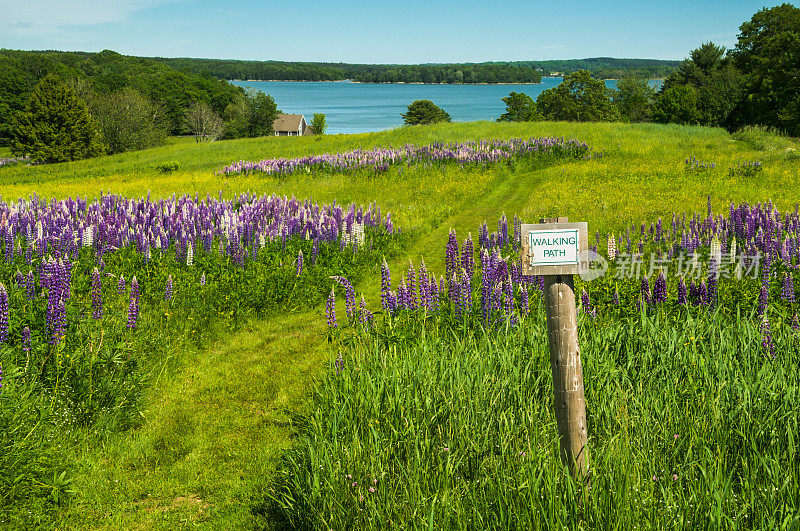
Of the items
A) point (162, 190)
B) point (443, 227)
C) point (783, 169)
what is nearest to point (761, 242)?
point (443, 227)

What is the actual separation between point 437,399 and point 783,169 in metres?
22.1

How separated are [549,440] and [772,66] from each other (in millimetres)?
67476

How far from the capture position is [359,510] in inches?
169

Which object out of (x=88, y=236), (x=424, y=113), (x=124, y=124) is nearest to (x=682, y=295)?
(x=88, y=236)

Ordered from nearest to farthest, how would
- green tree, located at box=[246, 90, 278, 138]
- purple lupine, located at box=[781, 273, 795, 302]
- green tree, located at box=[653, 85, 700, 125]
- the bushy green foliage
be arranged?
1. purple lupine, located at box=[781, 273, 795, 302]
2. green tree, located at box=[653, 85, 700, 125]
3. the bushy green foliage
4. green tree, located at box=[246, 90, 278, 138]

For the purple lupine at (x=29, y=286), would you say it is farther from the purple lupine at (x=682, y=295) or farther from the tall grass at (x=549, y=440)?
the purple lupine at (x=682, y=295)

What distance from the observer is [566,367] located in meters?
4.34

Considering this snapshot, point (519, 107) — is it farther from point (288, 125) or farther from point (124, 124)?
point (124, 124)

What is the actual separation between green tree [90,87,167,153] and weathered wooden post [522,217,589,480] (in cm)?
8426

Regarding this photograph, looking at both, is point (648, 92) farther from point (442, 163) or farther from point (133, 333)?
point (133, 333)

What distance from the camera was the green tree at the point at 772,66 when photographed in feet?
175

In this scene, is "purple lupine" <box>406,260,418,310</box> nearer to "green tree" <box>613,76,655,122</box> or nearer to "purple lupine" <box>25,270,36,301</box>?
"purple lupine" <box>25,270,36,301</box>

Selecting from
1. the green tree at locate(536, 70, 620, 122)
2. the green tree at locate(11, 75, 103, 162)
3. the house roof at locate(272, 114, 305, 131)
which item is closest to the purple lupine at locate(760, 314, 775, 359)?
the green tree at locate(11, 75, 103, 162)

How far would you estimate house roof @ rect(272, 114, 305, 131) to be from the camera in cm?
12472
